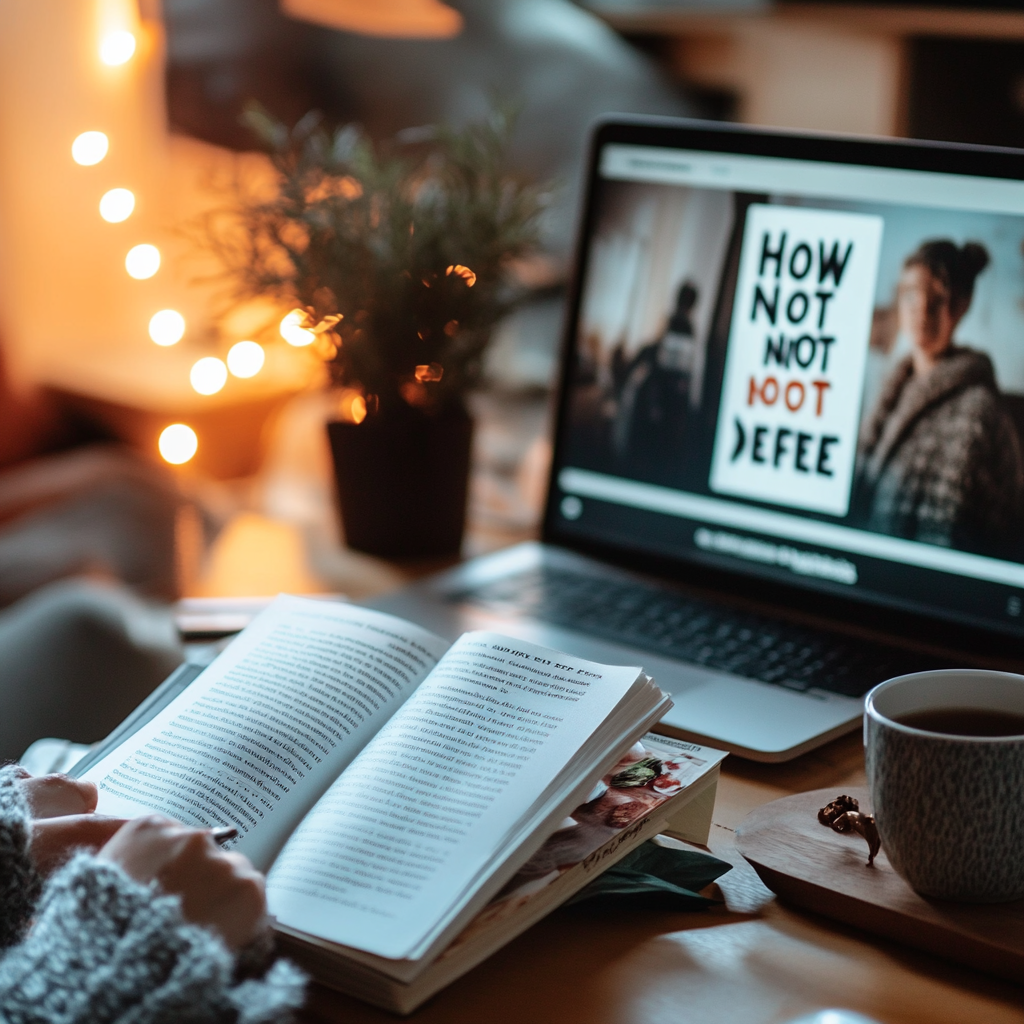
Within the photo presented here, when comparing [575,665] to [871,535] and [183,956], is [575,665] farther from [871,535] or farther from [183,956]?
[871,535]

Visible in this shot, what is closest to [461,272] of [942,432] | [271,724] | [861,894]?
[942,432]

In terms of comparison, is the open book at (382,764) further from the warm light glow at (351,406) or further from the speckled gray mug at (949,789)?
the warm light glow at (351,406)

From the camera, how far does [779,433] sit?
0.86 meters

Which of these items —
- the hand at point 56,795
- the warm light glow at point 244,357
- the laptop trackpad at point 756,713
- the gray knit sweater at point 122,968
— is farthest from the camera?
the warm light glow at point 244,357

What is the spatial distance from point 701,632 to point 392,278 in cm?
38

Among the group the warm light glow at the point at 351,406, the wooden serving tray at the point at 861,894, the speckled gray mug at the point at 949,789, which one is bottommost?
the wooden serving tray at the point at 861,894

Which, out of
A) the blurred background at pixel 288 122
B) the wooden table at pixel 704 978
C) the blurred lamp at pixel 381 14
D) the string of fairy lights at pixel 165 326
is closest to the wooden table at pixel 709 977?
the wooden table at pixel 704 978

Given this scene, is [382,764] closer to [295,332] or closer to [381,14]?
[295,332]

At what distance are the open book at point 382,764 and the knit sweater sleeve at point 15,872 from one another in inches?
2.7

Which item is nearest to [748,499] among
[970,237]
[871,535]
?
[871,535]

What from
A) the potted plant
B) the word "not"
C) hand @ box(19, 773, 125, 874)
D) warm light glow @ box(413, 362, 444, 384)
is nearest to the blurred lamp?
the potted plant

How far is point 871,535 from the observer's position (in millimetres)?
827

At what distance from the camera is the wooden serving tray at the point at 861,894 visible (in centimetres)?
49

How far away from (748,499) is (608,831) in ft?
1.34
